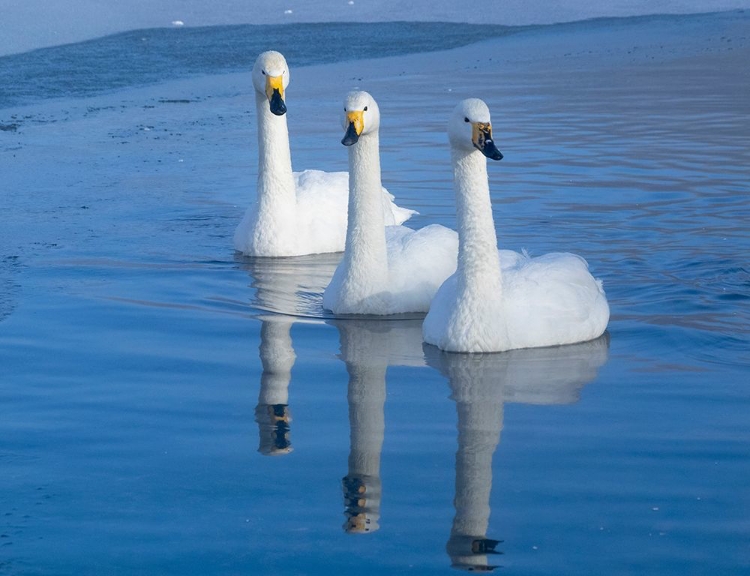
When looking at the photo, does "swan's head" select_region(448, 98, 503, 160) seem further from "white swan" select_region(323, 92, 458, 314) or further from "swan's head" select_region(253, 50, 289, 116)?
"swan's head" select_region(253, 50, 289, 116)

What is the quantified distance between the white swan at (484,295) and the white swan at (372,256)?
2.31 ft

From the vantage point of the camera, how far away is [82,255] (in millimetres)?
10148

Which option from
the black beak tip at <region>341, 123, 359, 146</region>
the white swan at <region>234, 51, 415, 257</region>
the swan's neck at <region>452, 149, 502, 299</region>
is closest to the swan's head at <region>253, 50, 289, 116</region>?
the white swan at <region>234, 51, 415, 257</region>

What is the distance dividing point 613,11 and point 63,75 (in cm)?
1575

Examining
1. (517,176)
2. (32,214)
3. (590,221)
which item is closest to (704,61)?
(517,176)

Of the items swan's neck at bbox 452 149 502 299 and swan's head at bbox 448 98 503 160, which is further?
swan's neck at bbox 452 149 502 299

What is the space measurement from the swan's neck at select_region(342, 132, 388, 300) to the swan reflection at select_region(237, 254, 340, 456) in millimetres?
367

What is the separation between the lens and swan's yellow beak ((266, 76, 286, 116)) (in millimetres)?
10047

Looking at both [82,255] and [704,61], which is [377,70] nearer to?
[704,61]

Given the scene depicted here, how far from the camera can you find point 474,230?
24.1ft

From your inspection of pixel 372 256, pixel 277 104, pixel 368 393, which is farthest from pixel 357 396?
pixel 277 104

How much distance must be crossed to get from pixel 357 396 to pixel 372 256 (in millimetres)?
1805

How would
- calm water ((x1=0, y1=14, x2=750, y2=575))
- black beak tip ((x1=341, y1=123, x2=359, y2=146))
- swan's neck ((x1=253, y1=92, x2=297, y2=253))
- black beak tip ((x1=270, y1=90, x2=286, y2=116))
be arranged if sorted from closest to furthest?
calm water ((x1=0, y1=14, x2=750, y2=575)) → black beak tip ((x1=341, y1=123, x2=359, y2=146)) → black beak tip ((x1=270, y1=90, x2=286, y2=116)) → swan's neck ((x1=253, y1=92, x2=297, y2=253))

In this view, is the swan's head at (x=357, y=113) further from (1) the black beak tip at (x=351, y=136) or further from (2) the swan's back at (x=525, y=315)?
(2) the swan's back at (x=525, y=315)
